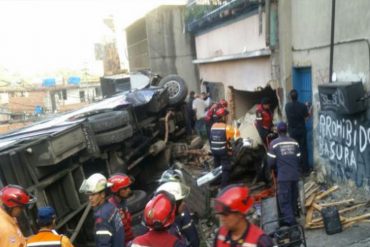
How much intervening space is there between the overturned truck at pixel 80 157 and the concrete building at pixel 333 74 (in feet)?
11.4

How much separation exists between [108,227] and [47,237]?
0.60 meters

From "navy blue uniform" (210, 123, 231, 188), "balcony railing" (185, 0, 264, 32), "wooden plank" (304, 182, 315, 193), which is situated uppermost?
"balcony railing" (185, 0, 264, 32)

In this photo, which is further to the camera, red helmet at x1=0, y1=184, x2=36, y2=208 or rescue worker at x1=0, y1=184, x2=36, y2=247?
red helmet at x1=0, y1=184, x2=36, y2=208

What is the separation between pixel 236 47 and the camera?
12906mm

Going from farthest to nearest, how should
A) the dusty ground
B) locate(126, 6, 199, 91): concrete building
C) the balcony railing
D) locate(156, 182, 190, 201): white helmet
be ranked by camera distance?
1. locate(126, 6, 199, 91): concrete building
2. the balcony railing
3. the dusty ground
4. locate(156, 182, 190, 201): white helmet

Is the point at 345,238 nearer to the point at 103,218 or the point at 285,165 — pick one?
the point at 285,165

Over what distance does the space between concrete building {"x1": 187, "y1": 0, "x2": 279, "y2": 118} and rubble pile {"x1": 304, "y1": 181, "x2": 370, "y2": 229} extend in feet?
11.3

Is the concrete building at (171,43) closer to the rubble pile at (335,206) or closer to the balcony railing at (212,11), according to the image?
the balcony railing at (212,11)

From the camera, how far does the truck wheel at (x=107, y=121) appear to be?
25.6ft

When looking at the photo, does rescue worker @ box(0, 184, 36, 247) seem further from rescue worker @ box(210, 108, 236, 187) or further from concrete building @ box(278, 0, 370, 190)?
rescue worker @ box(210, 108, 236, 187)

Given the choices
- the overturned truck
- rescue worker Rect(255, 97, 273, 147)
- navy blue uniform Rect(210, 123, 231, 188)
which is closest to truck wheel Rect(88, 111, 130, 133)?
the overturned truck

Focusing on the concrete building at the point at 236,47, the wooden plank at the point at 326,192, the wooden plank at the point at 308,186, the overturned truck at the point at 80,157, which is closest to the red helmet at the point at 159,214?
the overturned truck at the point at 80,157

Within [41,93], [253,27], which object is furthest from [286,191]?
[41,93]

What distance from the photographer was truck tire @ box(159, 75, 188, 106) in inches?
516
